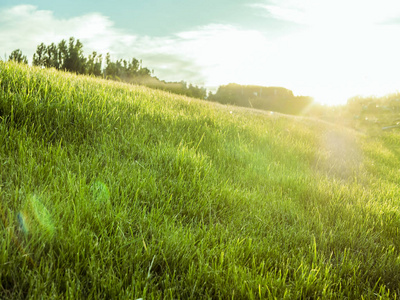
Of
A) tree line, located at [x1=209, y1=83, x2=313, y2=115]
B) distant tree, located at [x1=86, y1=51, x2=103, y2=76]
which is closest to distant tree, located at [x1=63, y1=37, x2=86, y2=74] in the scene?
distant tree, located at [x1=86, y1=51, x2=103, y2=76]

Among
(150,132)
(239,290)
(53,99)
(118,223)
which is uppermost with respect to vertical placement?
(53,99)

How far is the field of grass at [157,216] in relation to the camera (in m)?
1.58

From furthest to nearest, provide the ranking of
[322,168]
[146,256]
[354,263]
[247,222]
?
[322,168] → [247,222] → [354,263] → [146,256]

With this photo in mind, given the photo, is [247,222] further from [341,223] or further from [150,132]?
[150,132]

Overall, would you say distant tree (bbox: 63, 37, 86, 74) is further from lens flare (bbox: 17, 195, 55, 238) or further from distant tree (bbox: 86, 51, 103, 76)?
lens flare (bbox: 17, 195, 55, 238)

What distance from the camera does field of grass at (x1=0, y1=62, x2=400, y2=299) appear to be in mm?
1583

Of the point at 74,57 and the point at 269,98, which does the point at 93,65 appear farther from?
the point at 269,98

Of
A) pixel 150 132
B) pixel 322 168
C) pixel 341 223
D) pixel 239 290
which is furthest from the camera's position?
pixel 322 168

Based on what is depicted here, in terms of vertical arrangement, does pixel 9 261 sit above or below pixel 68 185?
below

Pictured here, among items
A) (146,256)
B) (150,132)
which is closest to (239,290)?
(146,256)

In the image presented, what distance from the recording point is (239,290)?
1.62m

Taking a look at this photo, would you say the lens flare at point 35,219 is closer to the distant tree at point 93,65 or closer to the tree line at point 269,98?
the distant tree at point 93,65

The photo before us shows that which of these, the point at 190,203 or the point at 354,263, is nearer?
the point at 354,263

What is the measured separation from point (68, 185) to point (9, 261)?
0.82m
